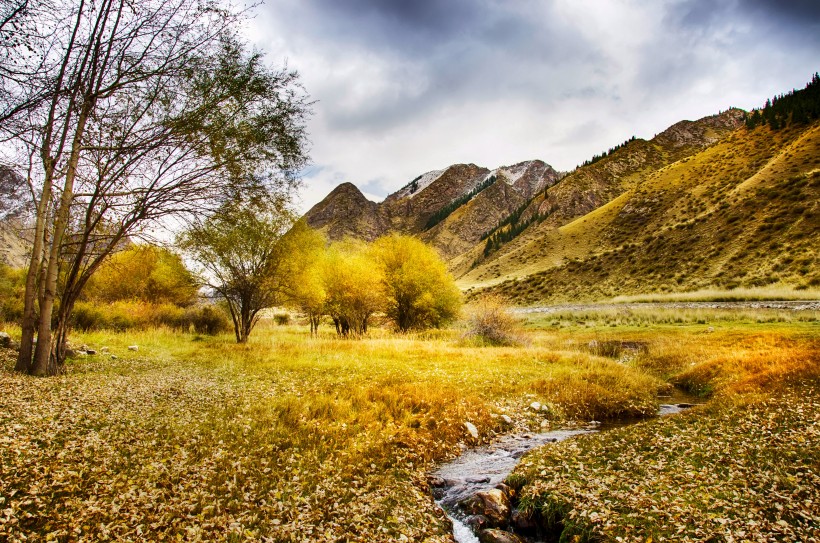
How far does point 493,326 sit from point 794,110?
136269 millimetres

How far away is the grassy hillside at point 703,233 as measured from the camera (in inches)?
2313

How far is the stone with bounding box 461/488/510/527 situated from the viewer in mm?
7215

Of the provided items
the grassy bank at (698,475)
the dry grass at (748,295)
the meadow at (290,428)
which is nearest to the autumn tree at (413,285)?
the meadow at (290,428)

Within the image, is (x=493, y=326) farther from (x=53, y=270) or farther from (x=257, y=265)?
(x=53, y=270)

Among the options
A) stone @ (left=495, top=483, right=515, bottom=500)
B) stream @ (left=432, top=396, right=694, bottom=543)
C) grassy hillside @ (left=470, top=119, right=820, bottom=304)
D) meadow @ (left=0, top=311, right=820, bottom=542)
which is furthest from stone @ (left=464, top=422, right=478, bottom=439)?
grassy hillside @ (left=470, top=119, right=820, bottom=304)

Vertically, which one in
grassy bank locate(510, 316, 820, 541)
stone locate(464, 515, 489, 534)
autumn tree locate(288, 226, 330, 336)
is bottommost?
stone locate(464, 515, 489, 534)

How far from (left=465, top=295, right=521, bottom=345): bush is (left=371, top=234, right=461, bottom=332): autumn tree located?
10.1 m

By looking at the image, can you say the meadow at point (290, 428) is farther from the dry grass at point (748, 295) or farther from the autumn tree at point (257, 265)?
the dry grass at point (748, 295)

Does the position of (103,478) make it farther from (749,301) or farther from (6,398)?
(749,301)

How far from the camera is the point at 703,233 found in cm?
7731

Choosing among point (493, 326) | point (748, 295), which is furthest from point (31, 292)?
point (748, 295)

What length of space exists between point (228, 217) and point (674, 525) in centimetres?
1451

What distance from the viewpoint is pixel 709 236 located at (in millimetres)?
74938

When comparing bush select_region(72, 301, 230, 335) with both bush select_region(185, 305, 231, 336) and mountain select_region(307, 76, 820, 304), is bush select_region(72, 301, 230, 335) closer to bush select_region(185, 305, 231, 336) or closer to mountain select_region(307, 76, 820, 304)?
bush select_region(185, 305, 231, 336)
